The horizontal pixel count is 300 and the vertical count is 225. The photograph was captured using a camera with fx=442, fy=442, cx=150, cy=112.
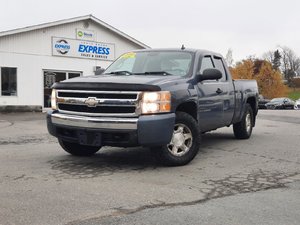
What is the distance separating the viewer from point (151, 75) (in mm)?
7125

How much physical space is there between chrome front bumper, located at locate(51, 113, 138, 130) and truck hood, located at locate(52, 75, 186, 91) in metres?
0.44

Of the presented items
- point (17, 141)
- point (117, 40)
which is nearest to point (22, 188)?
point (17, 141)

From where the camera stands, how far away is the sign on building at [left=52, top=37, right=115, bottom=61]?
2278 centimetres

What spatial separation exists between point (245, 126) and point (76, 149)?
4.32 meters

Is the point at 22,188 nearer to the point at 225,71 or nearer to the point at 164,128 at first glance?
the point at 164,128

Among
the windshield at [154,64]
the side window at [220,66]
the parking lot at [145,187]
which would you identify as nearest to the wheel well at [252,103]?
the side window at [220,66]

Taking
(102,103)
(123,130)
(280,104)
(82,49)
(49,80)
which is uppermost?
(82,49)

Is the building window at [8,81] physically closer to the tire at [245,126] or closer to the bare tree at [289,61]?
the tire at [245,126]

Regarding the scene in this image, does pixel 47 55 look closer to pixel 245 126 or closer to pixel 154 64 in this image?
pixel 245 126

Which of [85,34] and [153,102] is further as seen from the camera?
[85,34]

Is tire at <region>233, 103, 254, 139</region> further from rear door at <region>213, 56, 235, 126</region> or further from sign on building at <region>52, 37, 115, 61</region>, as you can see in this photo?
sign on building at <region>52, 37, 115, 61</region>

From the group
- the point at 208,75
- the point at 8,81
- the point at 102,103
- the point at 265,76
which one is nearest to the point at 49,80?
the point at 8,81

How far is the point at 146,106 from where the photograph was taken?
615 centimetres

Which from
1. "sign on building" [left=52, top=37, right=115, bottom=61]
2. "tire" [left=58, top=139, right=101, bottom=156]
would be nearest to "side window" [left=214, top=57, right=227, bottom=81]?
"tire" [left=58, top=139, right=101, bottom=156]
